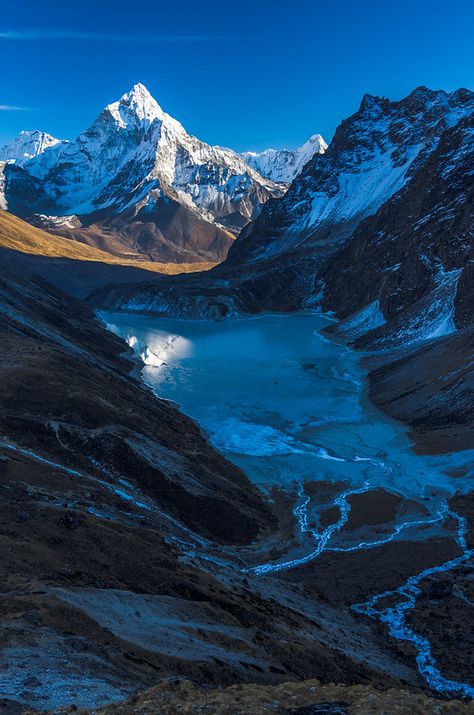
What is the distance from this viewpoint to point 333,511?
125 ft

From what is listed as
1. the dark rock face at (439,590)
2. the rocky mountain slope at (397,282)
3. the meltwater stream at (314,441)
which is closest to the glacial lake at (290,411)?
the meltwater stream at (314,441)

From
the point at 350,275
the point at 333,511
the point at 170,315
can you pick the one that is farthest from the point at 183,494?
the point at 170,315

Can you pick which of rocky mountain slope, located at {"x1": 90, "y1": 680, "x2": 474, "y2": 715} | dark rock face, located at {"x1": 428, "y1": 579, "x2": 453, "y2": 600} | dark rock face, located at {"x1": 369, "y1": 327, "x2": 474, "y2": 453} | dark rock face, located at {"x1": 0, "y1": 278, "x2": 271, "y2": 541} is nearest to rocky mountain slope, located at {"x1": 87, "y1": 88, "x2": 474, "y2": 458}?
dark rock face, located at {"x1": 369, "y1": 327, "x2": 474, "y2": 453}

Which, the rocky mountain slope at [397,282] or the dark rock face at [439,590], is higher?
the rocky mountain slope at [397,282]

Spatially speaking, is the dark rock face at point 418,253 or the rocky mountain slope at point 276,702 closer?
the rocky mountain slope at point 276,702

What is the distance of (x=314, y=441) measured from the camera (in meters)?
52.3

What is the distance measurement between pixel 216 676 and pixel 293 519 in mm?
23321

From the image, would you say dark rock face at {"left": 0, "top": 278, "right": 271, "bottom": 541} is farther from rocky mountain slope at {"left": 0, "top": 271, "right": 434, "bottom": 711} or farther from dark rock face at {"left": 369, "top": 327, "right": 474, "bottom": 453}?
dark rock face at {"left": 369, "top": 327, "right": 474, "bottom": 453}

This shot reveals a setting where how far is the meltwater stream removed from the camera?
3253 cm

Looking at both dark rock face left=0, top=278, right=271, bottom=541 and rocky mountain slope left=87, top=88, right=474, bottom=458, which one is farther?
rocky mountain slope left=87, top=88, right=474, bottom=458

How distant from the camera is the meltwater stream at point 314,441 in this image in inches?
1281

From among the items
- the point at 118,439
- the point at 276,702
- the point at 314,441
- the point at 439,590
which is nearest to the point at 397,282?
the point at 314,441

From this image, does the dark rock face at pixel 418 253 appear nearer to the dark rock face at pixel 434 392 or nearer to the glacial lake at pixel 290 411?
the glacial lake at pixel 290 411

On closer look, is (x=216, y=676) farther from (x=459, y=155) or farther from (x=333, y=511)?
(x=459, y=155)
